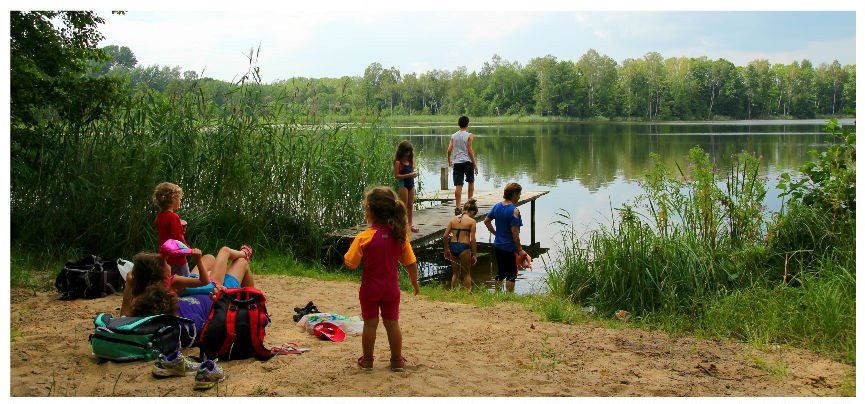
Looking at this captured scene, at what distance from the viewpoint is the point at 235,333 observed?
4.56m

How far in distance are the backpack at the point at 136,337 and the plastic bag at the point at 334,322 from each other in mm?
1069

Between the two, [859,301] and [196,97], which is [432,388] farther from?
[196,97]

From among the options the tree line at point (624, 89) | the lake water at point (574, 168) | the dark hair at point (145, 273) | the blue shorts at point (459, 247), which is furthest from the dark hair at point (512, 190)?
the tree line at point (624, 89)

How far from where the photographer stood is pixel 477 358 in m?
4.88

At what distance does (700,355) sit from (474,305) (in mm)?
2214

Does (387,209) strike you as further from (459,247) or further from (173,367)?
(459,247)

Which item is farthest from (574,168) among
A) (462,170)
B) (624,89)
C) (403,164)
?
(624,89)

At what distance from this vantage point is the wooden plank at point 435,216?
30.9ft

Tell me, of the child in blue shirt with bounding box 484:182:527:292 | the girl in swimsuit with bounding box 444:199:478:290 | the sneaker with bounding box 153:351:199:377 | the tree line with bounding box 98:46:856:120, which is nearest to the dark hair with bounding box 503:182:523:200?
the child in blue shirt with bounding box 484:182:527:292

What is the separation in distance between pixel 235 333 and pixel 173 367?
1.41 ft

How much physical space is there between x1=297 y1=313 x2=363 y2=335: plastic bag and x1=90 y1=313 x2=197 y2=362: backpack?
3.51ft

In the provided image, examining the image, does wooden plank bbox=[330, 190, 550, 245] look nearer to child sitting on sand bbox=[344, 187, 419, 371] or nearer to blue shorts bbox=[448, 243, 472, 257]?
blue shorts bbox=[448, 243, 472, 257]

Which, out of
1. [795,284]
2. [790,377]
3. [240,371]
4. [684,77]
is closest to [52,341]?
[240,371]

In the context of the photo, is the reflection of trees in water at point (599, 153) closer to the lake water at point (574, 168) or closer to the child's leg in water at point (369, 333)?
the lake water at point (574, 168)
